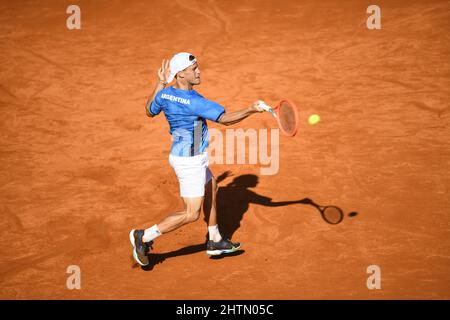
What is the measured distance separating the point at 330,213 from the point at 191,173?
2.19 m

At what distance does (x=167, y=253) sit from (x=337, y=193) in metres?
2.45

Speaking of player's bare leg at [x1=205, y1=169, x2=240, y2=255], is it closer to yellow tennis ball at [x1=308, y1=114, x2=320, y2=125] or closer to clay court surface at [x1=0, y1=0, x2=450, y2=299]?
clay court surface at [x1=0, y1=0, x2=450, y2=299]

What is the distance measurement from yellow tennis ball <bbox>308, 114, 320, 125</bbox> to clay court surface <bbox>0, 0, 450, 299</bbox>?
15 cm

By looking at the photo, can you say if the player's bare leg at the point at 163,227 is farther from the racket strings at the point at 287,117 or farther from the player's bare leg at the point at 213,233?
the racket strings at the point at 287,117

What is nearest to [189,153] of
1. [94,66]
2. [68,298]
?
[68,298]

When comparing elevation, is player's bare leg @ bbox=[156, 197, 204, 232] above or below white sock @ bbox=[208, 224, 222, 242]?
above

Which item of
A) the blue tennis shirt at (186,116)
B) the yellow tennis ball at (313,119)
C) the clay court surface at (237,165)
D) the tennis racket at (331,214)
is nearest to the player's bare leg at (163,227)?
the clay court surface at (237,165)

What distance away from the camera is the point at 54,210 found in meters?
8.05

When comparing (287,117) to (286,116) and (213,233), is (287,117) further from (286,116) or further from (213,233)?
(213,233)

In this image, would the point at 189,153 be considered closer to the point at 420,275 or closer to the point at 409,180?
the point at 420,275

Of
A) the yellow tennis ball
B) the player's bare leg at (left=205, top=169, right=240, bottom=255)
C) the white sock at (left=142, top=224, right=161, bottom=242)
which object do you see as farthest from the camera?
the yellow tennis ball

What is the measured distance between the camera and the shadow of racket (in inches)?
298

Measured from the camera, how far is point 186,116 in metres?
6.38

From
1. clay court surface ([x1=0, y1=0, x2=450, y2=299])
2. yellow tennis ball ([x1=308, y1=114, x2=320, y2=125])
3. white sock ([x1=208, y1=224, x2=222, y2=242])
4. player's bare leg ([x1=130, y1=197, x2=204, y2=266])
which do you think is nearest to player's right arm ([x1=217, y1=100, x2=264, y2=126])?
player's bare leg ([x1=130, y1=197, x2=204, y2=266])
